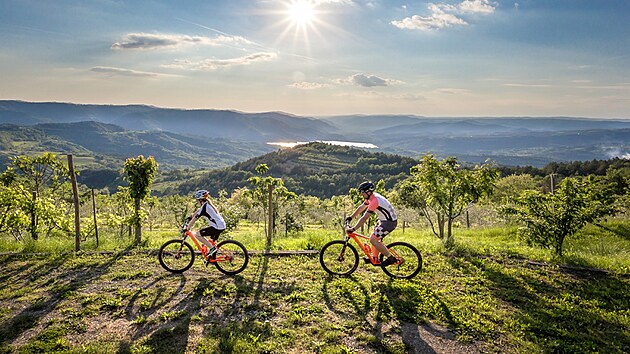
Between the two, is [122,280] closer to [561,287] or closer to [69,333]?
[69,333]

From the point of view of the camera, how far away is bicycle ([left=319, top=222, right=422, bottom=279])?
938 cm

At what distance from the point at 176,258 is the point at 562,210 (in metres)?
12.5

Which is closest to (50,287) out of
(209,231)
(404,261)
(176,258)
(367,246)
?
(176,258)

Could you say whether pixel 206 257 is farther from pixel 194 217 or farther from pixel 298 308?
pixel 298 308

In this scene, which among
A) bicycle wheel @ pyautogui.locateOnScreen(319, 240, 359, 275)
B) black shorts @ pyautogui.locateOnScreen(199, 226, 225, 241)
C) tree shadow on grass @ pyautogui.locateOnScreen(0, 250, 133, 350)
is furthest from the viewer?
bicycle wheel @ pyautogui.locateOnScreen(319, 240, 359, 275)

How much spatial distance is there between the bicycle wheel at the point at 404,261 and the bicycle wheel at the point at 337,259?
0.95m

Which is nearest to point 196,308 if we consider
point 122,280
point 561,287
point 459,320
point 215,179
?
point 122,280

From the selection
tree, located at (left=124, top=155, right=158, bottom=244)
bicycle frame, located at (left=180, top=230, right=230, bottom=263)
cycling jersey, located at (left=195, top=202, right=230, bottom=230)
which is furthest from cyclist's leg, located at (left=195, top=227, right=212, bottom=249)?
tree, located at (left=124, top=155, right=158, bottom=244)

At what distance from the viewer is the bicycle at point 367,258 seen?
30.8 ft

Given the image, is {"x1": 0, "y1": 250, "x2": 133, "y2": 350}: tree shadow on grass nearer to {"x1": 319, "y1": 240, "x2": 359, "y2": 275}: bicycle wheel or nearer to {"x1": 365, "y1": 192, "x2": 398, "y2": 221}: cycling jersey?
{"x1": 319, "y1": 240, "x2": 359, "y2": 275}: bicycle wheel

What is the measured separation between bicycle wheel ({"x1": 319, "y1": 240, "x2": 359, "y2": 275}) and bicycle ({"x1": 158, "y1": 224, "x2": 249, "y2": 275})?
2.36 m

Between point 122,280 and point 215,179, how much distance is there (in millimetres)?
170567

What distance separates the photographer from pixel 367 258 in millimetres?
9586

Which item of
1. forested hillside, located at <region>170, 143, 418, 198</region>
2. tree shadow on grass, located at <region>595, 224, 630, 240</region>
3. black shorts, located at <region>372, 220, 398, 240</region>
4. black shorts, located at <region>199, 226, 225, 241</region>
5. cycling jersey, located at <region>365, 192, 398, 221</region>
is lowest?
forested hillside, located at <region>170, 143, 418, 198</region>
